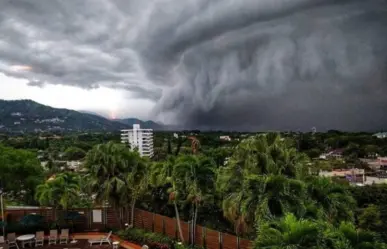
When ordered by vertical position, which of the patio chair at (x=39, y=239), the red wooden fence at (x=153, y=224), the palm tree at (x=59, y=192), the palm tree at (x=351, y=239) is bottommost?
the patio chair at (x=39, y=239)

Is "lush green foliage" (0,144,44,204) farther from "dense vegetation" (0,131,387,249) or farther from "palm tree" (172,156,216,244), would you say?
"palm tree" (172,156,216,244)

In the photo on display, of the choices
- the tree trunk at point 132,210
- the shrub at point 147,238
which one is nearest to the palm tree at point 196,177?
the shrub at point 147,238

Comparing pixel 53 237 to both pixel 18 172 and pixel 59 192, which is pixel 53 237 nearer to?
pixel 59 192

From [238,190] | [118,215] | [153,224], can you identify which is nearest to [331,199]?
[238,190]

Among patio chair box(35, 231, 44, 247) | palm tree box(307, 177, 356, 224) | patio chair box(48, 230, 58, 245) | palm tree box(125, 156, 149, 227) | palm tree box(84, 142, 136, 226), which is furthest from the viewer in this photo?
palm tree box(125, 156, 149, 227)

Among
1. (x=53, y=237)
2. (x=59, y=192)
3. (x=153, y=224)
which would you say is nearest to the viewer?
(x=53, y=237)

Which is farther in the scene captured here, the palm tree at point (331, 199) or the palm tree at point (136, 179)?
the palm tree at point (136, 179)

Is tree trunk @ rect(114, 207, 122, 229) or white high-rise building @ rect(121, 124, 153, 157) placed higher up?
white high-rise building @ rect(121, 124, 153, 157)

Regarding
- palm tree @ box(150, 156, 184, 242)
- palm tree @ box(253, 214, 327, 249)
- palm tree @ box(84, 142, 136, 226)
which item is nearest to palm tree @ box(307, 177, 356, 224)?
palm tree @ box(253, 214, 327, 249)

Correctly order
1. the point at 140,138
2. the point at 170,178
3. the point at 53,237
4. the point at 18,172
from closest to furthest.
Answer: the point at 170,178
the point at 53,237
the point at 18,172
the point at 140,138

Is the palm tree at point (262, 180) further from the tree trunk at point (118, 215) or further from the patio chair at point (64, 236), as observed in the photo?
the patio chair at point (64, 236)

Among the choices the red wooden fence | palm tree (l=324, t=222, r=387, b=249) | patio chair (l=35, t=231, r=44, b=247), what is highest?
palm tree (l=324, t=222, r=387, b=249)

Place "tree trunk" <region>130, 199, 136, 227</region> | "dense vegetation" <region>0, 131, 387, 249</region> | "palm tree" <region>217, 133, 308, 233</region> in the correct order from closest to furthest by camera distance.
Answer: "dense vegetation" <region>0, 131, 387, 249</region> → "palm tree" <region>217, 133, 308, 233</region> → "tree trunk" <region>130, 199, 136, 227</region>
